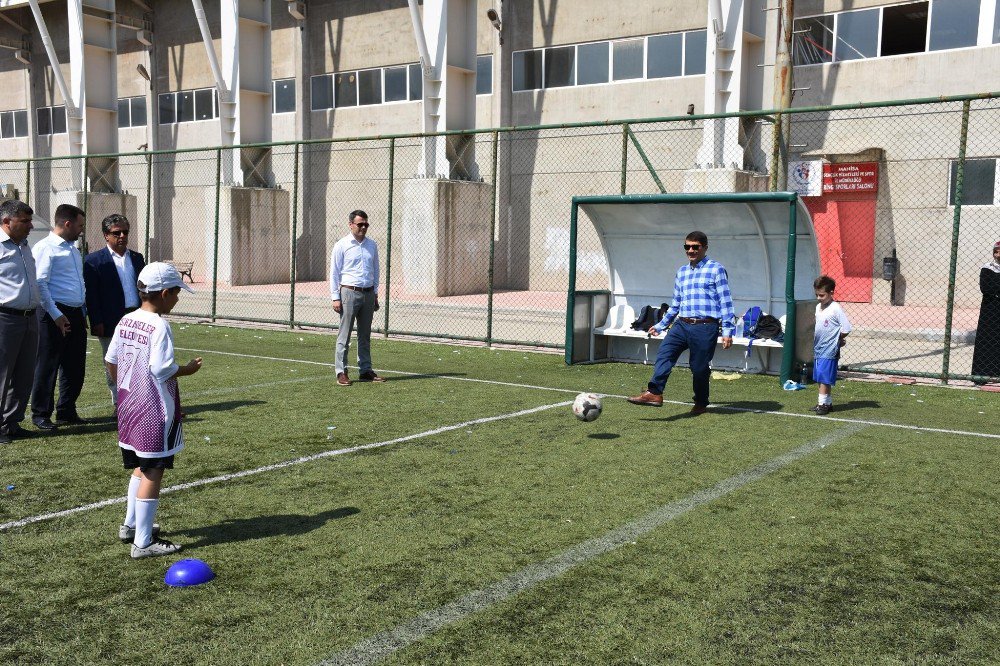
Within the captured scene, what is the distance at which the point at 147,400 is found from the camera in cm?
497

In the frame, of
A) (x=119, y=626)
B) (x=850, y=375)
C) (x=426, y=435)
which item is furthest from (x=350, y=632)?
(x=850, y=375)

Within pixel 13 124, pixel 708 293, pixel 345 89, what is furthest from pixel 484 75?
pixel 13 124

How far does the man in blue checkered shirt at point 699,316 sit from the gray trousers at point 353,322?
3.71 metres

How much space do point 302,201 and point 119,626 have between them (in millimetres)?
26864

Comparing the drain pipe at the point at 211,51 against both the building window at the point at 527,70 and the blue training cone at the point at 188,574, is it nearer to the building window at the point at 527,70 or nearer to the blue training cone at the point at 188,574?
the building window at the point at 527,70

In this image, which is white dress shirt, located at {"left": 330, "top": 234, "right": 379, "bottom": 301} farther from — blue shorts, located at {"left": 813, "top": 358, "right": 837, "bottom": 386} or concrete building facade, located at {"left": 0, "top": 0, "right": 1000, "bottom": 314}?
concrete building facade, located at {"left": 0, "top": 0, "right": 1000, "bottom": 314}

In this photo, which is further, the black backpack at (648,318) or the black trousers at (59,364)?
the black backpack at (648,318)

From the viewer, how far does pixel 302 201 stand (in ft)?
98.4

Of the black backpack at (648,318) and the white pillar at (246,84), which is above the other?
the white pillar at (246,84)

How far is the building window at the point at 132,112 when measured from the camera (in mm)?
34062

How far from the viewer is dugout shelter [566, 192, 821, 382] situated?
37.2 ft

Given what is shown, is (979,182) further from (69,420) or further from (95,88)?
(95,88)

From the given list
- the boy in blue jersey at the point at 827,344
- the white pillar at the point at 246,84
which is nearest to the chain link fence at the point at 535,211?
the white pillar at the point at 246,84

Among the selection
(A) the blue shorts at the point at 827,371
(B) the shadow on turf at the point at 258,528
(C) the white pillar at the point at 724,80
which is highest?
(C) the white pillar at the point at 724,80
